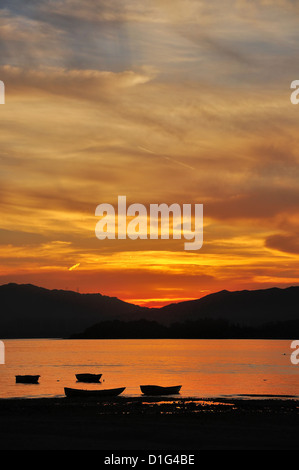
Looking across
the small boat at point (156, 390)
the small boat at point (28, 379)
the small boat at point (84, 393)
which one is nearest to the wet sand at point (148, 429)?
the small boat at point (84, 393)

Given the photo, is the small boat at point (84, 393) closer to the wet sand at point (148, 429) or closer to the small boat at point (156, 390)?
the small boat at point (156, 390)

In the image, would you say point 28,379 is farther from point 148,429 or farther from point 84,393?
point 148,429

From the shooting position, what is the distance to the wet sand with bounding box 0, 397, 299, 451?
3803 cm

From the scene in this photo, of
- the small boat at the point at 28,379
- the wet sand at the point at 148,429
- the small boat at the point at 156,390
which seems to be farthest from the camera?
the small boat at the point at 28,379

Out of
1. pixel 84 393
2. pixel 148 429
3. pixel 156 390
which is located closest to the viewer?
pixel 148 429

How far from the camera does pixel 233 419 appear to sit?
55.6m

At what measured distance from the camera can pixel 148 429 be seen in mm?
46656

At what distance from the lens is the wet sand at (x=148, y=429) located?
38.0 meters

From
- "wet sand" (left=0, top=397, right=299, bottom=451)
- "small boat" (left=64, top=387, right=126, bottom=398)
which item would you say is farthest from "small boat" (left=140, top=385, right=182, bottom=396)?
"wet sand" (left=0, top=397, right=299, bottom=451)

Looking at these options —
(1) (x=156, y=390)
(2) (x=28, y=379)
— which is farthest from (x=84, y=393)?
(2) (x=28, y=379)

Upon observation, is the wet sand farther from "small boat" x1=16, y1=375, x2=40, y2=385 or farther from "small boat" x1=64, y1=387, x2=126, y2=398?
"small boat" x1=16, y1=375, x2=40, y2=385

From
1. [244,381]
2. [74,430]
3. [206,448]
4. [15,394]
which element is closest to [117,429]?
[74,430]
